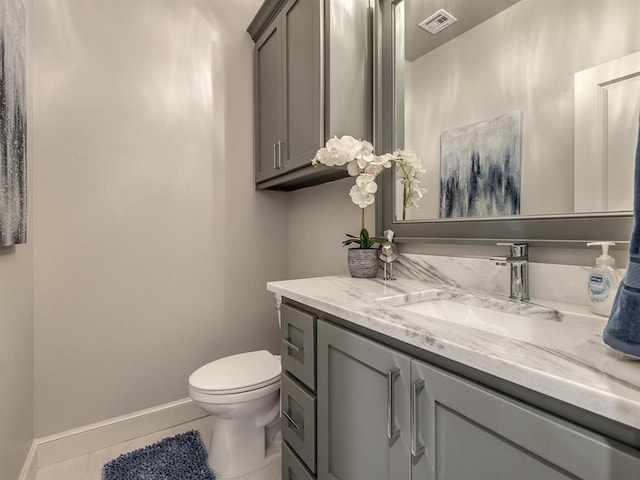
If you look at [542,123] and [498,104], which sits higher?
[498,104]

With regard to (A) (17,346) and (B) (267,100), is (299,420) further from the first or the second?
(B) (267,100)

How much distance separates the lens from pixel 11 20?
1.14 m

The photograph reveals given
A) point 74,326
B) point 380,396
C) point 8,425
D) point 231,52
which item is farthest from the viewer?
point 231,52

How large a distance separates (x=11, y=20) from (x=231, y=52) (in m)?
1.10

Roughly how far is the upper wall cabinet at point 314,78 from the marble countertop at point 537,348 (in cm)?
76

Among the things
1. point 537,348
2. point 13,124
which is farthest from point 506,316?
point 13,124

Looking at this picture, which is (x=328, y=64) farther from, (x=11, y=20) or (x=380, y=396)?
(x=380, y=396)

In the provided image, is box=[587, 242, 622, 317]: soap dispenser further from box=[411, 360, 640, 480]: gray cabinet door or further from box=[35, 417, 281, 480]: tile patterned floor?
box=[35, 417, 281, 480]: tile patterned floor

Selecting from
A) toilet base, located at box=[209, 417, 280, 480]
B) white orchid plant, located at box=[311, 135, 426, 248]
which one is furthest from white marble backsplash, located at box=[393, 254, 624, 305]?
toilet base, located at box=[209, 417, 280, 480]

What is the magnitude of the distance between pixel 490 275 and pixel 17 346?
1851mm

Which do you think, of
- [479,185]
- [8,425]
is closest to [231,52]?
[479,185]

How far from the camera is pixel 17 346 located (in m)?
1.29

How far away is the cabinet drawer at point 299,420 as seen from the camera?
3.34 ft

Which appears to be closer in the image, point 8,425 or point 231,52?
point 8,425
